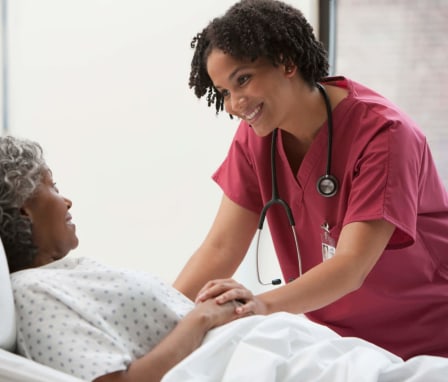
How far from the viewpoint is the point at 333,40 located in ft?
11.5

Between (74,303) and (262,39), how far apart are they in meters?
0.74

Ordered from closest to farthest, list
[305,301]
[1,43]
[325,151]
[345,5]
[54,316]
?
[54,316], [305,301], [325,151], [1,43], [345,5]

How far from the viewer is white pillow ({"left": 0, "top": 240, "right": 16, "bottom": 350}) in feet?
4.65

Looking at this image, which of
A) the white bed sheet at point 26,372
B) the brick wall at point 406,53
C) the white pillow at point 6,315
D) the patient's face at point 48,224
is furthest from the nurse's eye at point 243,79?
the brick wall at point 406,53

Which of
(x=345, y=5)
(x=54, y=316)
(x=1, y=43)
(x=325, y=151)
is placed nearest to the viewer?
(x=54, y=316)

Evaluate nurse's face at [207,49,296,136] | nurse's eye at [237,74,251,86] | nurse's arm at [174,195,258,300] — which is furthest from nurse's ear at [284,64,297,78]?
nurse's arm at [174,195,258,300]

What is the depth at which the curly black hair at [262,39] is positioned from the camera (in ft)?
5.98

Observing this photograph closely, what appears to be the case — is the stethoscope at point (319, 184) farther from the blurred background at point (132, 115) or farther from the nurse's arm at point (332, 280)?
the blurred background at point (132, 115)

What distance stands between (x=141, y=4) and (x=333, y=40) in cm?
83

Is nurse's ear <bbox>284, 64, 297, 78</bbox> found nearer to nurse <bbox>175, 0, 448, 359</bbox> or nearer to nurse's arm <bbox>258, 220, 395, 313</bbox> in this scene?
nurse <bbox>175, 0, 448, 359</bbox>

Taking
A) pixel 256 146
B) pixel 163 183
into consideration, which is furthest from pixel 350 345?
pixel 163 183

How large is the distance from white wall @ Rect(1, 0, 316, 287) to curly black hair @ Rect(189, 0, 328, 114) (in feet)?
4.57

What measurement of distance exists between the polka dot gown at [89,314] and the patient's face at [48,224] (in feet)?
0.16

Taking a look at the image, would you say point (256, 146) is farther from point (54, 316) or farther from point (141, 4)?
point (141, 4)
